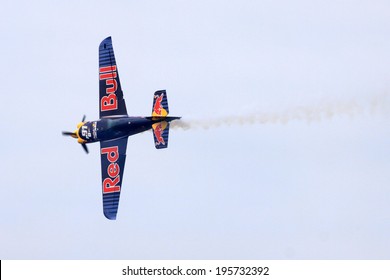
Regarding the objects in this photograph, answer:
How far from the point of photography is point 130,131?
7081 centimetres

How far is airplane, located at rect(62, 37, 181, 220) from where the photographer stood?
71375mm

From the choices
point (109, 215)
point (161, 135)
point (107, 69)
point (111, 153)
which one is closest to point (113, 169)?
point (111, 153)

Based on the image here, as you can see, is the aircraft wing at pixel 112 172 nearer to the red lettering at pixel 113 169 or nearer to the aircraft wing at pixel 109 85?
the red lettering at pixel 113 169

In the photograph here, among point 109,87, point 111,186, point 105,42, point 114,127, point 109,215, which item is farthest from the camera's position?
point 105,42

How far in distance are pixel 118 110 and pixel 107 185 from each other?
4.37 metres

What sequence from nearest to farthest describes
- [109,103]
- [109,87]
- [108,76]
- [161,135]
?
[161,135]
[109,103]
[109,87]
[108,76]

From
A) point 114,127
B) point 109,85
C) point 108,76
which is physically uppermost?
point 108,76

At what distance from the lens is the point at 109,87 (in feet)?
241

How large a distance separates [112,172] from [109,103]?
3970 millimetres

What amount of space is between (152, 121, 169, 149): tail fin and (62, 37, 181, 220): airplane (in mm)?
1308

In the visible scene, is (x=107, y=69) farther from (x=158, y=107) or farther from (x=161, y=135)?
(x=161, y=135)
